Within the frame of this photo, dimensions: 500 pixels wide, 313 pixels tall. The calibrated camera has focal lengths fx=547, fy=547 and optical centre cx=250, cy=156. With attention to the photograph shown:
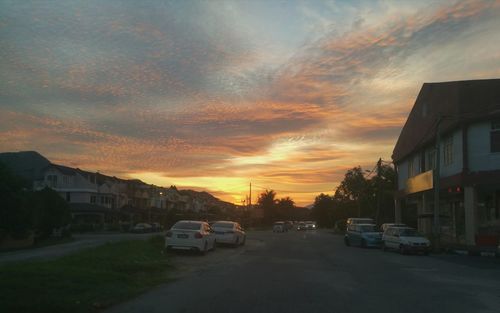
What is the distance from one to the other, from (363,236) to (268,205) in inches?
3598

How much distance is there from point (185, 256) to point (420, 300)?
14406 mm

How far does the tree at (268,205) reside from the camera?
127875mm

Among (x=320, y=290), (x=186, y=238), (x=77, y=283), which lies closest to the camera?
(x=77, y=283)

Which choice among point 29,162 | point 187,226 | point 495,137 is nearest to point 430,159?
point 495,137

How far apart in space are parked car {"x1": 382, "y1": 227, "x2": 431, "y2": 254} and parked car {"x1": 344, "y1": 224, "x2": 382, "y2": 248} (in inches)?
121

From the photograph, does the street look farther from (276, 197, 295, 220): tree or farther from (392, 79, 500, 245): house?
(276, 197, 295, 220): tree

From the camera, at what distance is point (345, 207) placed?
93500 millimetres

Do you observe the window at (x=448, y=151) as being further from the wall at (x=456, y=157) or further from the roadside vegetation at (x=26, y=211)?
the roadside vegetation at (x=26, y=211)

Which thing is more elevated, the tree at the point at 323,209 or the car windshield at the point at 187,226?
the tree at the point at 323,209

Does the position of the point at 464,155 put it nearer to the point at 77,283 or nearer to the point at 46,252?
the point at 46,252

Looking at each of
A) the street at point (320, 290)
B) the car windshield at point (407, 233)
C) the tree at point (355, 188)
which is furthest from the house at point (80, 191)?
the street at point (320, 290)

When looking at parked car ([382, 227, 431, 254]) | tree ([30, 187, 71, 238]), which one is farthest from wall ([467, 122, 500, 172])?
tree ([30, 187, 71, 238])

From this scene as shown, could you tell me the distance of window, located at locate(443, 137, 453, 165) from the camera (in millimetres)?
37591

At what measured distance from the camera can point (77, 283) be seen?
1209 cm
